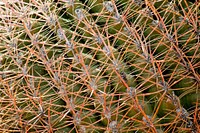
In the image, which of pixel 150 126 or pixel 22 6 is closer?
pixel 150 126

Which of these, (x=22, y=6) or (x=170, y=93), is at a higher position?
(x=22, y=6)

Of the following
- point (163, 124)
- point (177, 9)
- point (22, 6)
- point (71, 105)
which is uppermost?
point (22, 6)

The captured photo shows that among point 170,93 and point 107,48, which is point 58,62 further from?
point 170,93

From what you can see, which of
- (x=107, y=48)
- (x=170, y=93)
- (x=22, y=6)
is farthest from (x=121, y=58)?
(x=22, y=6)

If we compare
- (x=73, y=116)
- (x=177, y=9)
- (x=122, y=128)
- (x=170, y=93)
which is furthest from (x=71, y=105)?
(x=177, y=9)

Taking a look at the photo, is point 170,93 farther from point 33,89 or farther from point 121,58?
point 33,89

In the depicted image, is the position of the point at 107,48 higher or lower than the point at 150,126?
higher
